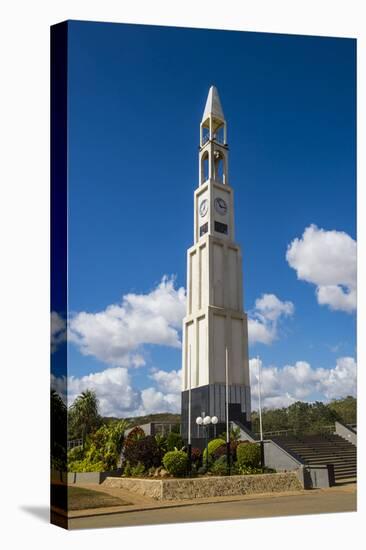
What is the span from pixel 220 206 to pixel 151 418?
7.89m

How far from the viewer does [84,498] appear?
16625 mm

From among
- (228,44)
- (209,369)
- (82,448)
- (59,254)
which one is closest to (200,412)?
(209,369)

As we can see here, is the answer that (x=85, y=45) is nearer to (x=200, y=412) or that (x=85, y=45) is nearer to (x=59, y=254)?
(x=59, y=254)

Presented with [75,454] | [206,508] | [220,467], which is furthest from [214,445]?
[75,454]

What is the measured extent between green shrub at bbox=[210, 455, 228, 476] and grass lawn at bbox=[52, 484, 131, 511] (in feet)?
10.7

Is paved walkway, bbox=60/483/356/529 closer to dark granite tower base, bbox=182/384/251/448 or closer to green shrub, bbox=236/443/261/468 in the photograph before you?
green shrub, bbox=236/443/261/468

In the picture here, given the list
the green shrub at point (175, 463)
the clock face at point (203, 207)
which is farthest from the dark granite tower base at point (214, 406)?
the clock face at point (203, 207)

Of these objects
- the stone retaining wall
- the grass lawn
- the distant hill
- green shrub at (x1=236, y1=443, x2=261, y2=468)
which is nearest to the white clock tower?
the distant hill

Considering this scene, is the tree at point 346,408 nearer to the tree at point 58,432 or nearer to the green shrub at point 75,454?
the green shrub at point 75,454

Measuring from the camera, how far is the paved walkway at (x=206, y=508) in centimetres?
1625

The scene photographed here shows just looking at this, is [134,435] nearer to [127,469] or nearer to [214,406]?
[127,469]

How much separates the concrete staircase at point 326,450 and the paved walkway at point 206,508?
2.28m

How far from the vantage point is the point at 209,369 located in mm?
24625

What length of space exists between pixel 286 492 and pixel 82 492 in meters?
6.22
